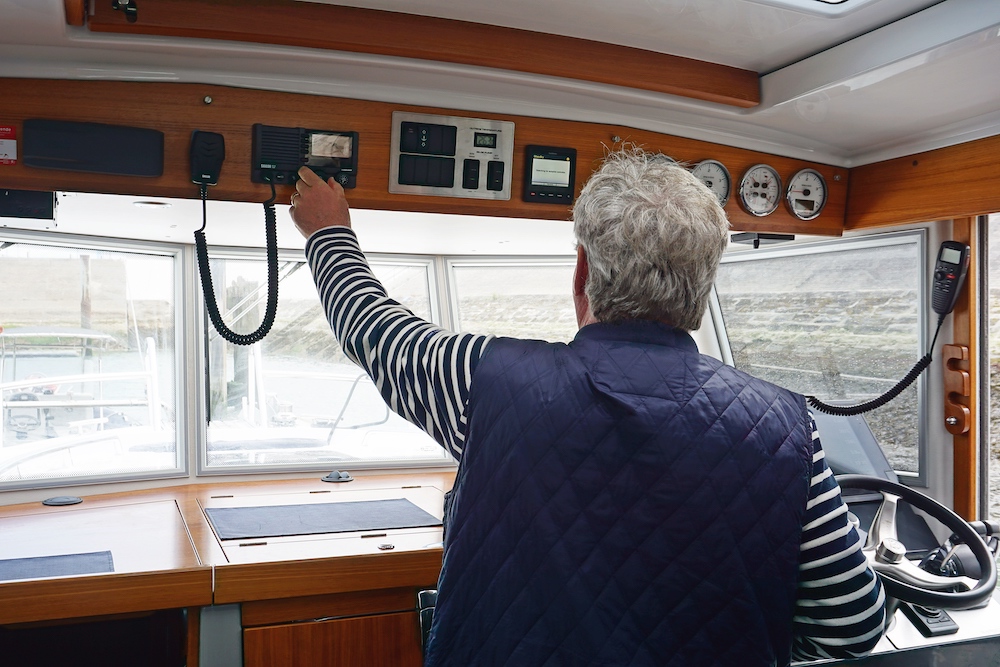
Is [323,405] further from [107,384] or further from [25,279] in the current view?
[25,279]

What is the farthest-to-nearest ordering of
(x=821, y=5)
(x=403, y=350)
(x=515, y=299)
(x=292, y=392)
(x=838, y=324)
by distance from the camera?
1. (x=515, y=299)
2. (x=292, y=392)
3. (x=838, y=324)
4. (x=821, y=5)
5. (x=403, y=350)

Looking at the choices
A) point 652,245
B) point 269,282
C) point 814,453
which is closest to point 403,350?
point 652,245

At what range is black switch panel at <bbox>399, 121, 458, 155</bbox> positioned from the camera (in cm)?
192

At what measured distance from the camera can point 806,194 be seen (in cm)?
248

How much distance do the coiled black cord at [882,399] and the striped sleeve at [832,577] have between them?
154 cm

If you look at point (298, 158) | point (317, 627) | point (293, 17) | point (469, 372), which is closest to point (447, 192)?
point (298, 158)

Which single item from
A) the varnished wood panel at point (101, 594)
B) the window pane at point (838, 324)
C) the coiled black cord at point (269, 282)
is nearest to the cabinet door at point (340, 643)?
the varnished wood panel at point (101, 594)

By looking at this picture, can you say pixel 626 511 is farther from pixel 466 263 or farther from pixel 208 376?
pixel 466 263

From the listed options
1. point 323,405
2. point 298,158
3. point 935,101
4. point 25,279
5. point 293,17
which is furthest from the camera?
point 323,405

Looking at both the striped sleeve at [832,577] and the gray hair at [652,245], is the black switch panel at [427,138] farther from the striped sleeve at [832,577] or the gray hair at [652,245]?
the striped sleeve at [832,577]

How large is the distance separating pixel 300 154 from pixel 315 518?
3.73 ft

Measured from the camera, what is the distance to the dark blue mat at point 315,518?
7.43ft

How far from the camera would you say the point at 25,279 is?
9.20ft

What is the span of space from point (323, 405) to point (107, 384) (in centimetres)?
81
